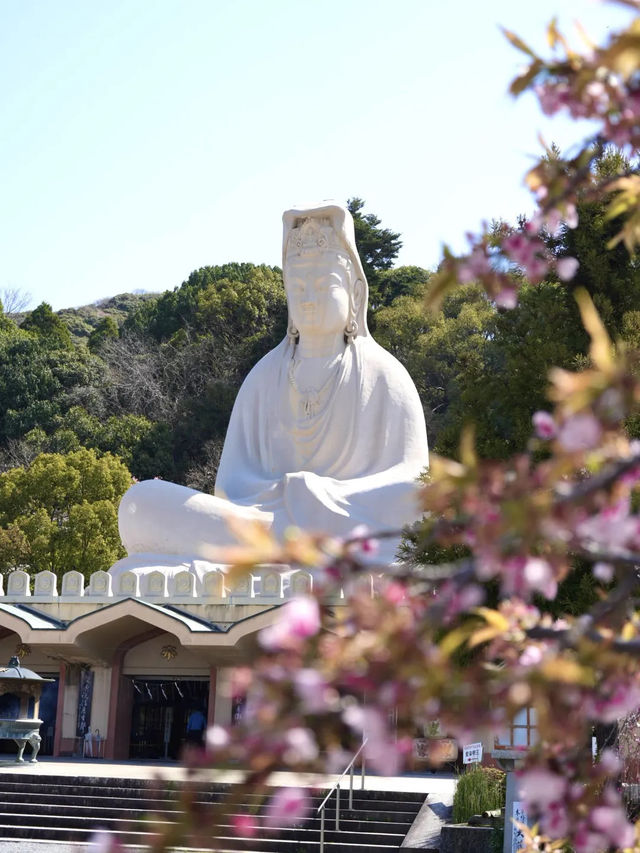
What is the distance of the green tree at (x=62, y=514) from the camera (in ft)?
89.9

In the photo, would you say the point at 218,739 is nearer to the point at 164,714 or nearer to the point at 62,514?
the point at 164,714

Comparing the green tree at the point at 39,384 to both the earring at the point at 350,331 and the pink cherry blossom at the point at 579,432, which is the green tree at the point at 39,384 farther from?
the pink cherry blossom at the point at 579,432

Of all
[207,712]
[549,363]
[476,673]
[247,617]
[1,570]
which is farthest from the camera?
[1,570]

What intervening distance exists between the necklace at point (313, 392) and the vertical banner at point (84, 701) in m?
5.07

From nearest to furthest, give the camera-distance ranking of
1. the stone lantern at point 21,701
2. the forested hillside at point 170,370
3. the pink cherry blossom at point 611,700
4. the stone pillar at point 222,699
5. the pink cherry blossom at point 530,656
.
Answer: the pink cherry blossom at point 611,700, the pink cherry blossom at point 530,656, the stone lantern at point 21,701, the stone pillar at point 222,699, the forested hillside at point 170,370

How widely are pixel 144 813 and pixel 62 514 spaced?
60.9ft

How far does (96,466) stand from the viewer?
94.1 feet

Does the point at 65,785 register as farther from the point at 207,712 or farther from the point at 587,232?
the point at 587,232

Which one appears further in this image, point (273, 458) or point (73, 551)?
point (73, 551)

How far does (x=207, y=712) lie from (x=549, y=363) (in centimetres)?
660

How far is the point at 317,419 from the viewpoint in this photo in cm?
1861

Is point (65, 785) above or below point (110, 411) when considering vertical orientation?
below

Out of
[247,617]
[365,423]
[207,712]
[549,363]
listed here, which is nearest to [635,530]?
[549,363]

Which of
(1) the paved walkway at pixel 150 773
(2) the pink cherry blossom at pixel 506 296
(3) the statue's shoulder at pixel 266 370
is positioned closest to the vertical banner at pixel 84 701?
(1) the paved walkway at pixel 150 773
